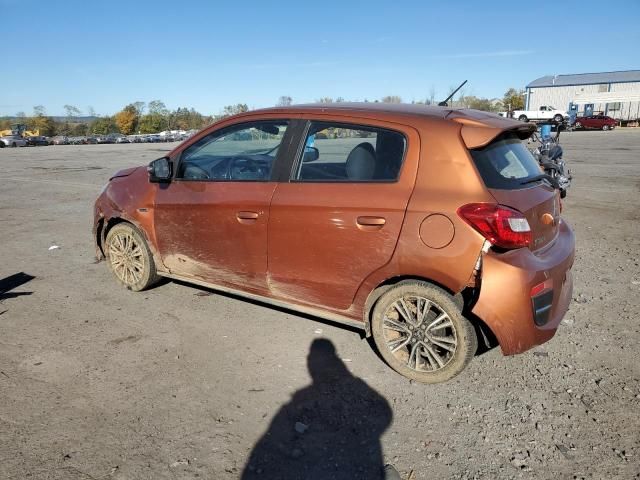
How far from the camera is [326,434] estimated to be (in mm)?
2635

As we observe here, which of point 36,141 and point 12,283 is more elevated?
point 36,141

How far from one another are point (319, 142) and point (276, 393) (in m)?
1.84

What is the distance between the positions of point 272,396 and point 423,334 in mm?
1083

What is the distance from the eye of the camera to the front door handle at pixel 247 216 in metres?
3.53

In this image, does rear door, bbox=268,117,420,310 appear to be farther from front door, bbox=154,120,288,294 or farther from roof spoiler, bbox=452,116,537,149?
roof spoiler, bbox=452,116,537,149

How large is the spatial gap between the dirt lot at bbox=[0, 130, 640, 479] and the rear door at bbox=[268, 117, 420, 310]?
61cm

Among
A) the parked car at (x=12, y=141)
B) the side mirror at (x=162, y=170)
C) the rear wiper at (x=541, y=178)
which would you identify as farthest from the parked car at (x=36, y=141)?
the rear wiper at (x=541, y=178)

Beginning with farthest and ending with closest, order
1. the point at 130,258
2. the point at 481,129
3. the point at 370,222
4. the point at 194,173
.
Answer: the point at 130,258 → the point at 194,173 → the point at 370,222 → the point at 481,129

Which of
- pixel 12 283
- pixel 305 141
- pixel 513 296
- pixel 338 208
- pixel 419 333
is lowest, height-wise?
pixel 12 283

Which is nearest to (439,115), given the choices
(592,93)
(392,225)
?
(392,225)

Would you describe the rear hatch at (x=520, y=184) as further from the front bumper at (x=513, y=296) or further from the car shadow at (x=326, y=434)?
the car shadow at (x=326, y=434)

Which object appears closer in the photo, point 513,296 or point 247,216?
point 513,296

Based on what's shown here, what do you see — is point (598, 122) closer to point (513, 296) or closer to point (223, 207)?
point (513, 296)

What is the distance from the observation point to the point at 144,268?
4527 millimetres
